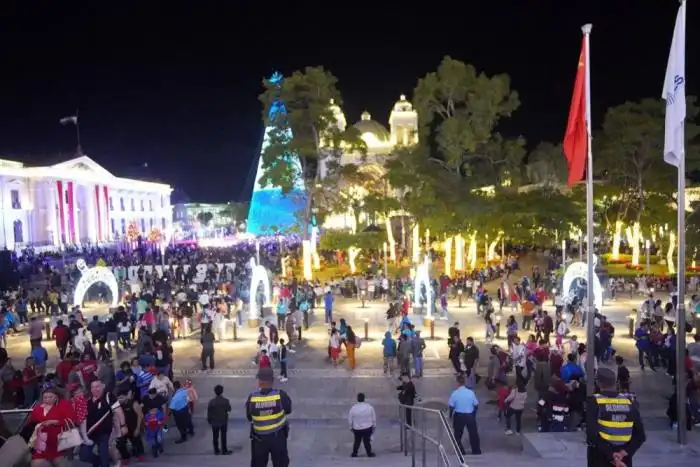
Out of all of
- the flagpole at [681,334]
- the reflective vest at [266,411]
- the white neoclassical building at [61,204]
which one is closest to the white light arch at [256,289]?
Answer: the flagpole at [681,334]

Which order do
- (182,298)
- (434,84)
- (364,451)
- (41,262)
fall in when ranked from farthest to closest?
1. (41,262)
2. (434,84)
3. (182,298)
4. (364,451)

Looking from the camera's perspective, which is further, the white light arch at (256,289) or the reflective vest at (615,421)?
the white light arch at (256,289)

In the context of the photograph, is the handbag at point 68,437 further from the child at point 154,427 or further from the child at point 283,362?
the child at point 283,362

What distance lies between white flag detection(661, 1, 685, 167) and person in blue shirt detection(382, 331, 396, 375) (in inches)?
279

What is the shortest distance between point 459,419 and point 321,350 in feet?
28.0

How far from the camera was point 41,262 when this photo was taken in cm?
3525

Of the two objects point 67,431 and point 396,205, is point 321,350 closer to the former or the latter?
point 67,431

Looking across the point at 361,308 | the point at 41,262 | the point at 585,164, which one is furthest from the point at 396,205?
the point at 585,164

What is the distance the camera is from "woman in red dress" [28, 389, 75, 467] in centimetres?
562

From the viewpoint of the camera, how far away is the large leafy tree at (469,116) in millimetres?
31656

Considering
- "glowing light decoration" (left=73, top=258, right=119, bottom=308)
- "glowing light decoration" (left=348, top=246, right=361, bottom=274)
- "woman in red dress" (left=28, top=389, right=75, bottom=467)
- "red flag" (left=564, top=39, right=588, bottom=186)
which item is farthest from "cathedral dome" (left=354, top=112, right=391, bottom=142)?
"woman in red dress" (left=28, top=389, right=75, bottom=467)


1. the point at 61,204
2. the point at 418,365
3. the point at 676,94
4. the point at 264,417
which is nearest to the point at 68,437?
the point at 264,417

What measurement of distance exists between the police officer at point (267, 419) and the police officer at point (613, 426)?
292cm

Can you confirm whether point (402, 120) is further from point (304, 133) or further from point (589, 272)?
point (589, 272)
